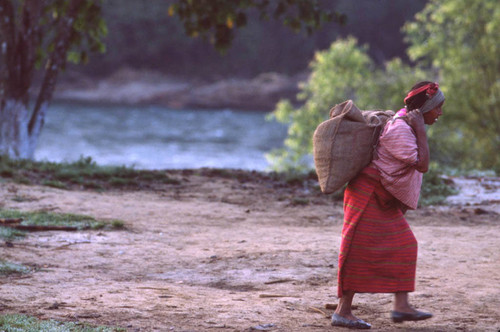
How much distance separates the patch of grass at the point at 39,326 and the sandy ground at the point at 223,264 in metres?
0.21

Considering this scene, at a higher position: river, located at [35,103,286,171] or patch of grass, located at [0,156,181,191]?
river, located at [35,103,286,171]

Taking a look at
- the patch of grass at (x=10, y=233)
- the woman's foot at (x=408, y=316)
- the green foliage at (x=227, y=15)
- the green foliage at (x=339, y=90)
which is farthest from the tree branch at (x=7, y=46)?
the green foliage at (x=339, y=90)

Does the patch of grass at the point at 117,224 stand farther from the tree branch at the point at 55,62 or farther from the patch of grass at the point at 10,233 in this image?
Result: the tree branch at the point at 55,62

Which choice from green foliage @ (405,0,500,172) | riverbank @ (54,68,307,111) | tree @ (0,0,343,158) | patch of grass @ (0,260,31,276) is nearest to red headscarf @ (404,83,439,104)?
patch of grass @ (0,260,31,276)

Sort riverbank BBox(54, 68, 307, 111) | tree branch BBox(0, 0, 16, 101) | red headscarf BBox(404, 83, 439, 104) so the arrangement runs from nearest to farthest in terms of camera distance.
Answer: red headscarf BBox(404, 83, 439, 104), tree branch BBox(0, 0, 16, 101), riverbank BBox(54, 68, 307, 111)

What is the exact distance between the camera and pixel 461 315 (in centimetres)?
514

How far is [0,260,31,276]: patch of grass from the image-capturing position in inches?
236

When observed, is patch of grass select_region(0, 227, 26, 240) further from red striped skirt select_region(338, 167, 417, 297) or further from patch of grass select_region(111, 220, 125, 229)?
red striped skirt select_region(338, 167, 417, 297)

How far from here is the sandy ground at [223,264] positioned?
5.03 metres

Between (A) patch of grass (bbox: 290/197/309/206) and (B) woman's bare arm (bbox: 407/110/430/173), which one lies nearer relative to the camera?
(B) woman's bare arm (bbox: 407/110/430/173)

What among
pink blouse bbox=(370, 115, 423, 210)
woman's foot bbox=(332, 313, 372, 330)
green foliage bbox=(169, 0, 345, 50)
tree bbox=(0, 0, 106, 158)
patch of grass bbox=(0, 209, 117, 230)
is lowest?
woman's foot bbox=(332, 313, 372, 330)

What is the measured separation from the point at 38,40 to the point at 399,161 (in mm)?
10316

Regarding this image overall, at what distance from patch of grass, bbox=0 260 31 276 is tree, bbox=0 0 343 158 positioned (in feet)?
23.8

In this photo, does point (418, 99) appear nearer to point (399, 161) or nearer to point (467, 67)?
point (399, 161)
